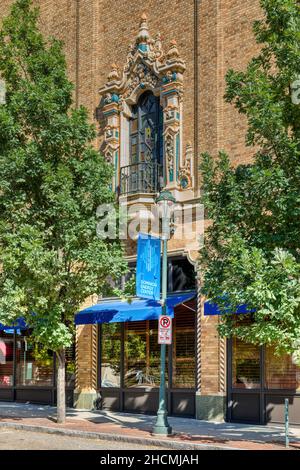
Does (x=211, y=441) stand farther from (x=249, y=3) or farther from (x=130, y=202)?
(x=249, y=3)

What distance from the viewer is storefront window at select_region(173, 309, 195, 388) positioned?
2008 centimetres

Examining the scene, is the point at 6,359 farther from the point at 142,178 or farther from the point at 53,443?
the point at 53,443

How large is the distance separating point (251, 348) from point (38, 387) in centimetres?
900

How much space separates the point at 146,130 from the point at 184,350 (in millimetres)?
6945

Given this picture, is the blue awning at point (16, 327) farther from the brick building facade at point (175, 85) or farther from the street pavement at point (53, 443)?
the street pavement at point (53, 443)

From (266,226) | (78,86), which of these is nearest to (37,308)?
(266,226)

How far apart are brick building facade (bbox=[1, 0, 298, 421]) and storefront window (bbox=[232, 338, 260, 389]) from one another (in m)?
0.29

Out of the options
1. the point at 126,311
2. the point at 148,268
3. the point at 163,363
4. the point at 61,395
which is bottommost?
the point at 61,395

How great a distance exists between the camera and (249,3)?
20.1m

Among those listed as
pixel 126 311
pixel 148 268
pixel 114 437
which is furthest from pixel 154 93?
pixel 114 437

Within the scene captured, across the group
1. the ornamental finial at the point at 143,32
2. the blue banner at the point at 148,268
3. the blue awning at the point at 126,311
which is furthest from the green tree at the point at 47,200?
the ornamental finial at the point at 143,32

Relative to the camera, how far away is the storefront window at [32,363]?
960 inches

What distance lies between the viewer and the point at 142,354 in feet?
69.8

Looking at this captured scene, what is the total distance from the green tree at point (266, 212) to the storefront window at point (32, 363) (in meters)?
11.3
